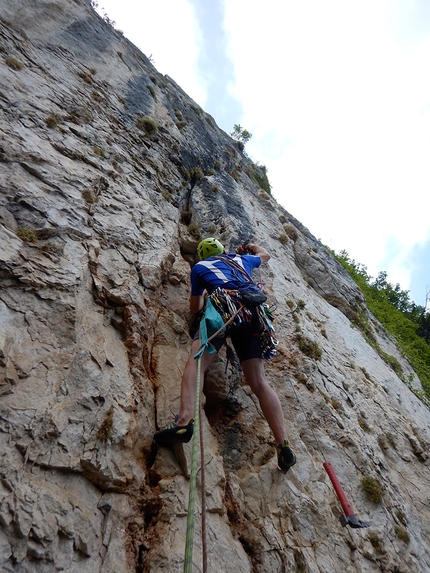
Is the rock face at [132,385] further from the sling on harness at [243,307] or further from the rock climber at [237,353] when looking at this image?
the sling on harness at [243,307]

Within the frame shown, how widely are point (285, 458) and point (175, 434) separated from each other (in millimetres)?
1403

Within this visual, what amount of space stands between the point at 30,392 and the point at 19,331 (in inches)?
23.9

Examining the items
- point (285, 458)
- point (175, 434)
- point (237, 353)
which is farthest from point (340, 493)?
point (175, 434)

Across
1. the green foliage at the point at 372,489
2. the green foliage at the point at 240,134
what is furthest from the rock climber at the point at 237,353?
the green foliage at the point at 240,134

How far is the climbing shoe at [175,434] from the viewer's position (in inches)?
141

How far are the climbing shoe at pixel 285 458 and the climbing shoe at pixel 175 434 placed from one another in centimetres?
122

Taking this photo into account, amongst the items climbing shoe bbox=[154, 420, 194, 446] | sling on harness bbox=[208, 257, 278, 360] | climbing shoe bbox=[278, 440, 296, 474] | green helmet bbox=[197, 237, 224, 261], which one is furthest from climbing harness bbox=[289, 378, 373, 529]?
green helmet bbox=[197, 237, 224, 261]

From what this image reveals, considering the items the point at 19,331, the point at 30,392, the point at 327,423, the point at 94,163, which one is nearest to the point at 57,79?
the point at 94,163

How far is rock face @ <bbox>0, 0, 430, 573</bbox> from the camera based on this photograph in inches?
113

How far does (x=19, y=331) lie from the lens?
3.29m

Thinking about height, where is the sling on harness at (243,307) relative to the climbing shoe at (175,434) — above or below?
above

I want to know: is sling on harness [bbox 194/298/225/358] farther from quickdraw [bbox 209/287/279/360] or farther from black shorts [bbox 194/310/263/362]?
black shorts [bbox 194/310/263/362]

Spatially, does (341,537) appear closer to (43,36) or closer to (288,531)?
(288,531)

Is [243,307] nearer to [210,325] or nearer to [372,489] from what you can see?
[210,325]
